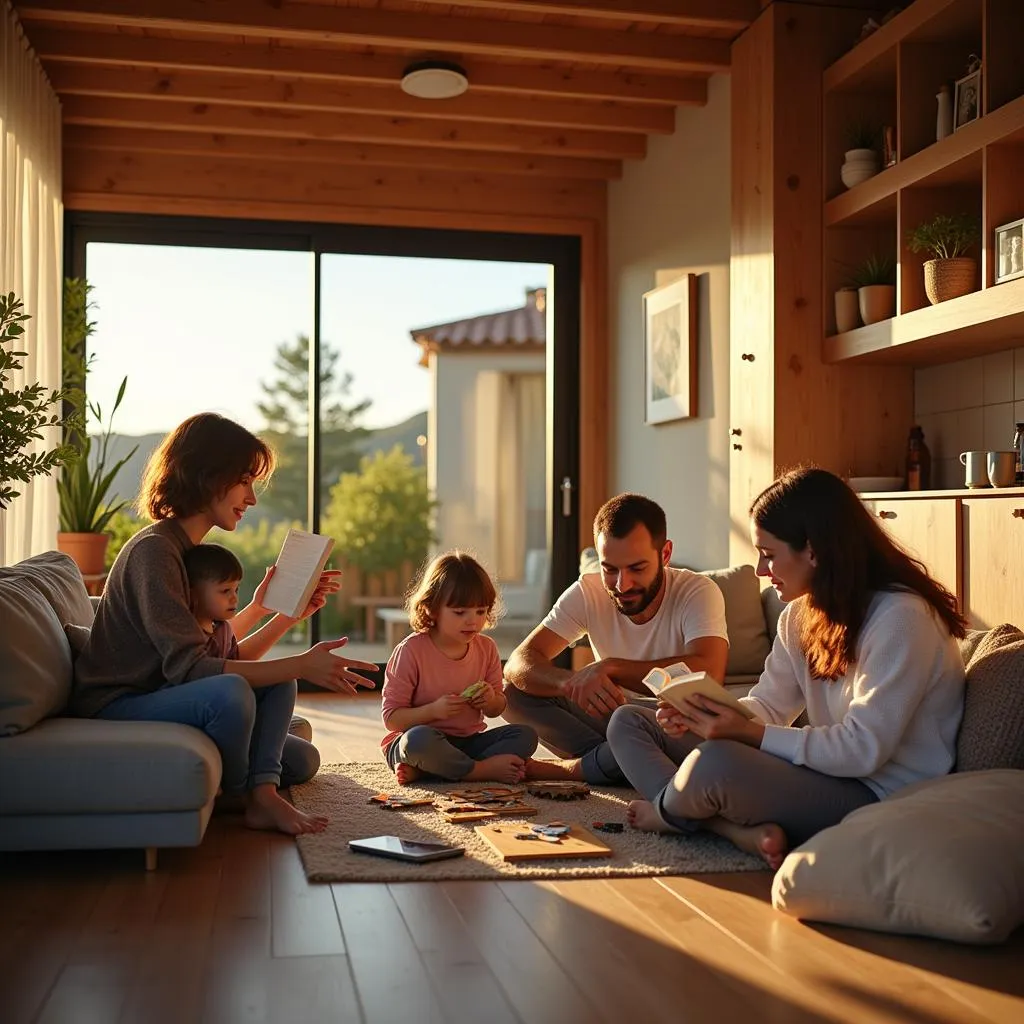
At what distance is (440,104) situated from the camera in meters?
5.52

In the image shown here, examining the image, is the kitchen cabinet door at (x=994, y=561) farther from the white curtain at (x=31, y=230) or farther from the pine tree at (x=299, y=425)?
the pine tree at (x=299, y=425)

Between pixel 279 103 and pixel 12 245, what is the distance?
1373mm

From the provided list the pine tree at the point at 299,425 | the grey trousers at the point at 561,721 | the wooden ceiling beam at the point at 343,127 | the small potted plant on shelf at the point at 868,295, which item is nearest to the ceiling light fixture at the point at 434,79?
the wooden ceiling beam at the point at 343,127

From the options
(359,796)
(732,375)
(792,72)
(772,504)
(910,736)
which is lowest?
(359,796)

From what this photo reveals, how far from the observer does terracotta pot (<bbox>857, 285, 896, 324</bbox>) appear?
4230 mm

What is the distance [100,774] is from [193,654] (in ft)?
1.20

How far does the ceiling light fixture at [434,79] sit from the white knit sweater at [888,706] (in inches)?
121

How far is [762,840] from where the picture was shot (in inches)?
108

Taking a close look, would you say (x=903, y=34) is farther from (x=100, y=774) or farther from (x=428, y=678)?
(x=100, y=774)

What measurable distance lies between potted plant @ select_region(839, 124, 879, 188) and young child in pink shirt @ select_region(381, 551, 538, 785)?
192 cm

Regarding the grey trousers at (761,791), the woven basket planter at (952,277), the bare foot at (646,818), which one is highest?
the woven basket planter at (952,277)

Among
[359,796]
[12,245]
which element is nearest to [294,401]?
[12,245]

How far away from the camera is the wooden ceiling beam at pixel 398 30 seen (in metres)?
4.52

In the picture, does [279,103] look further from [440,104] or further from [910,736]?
[910,736]
